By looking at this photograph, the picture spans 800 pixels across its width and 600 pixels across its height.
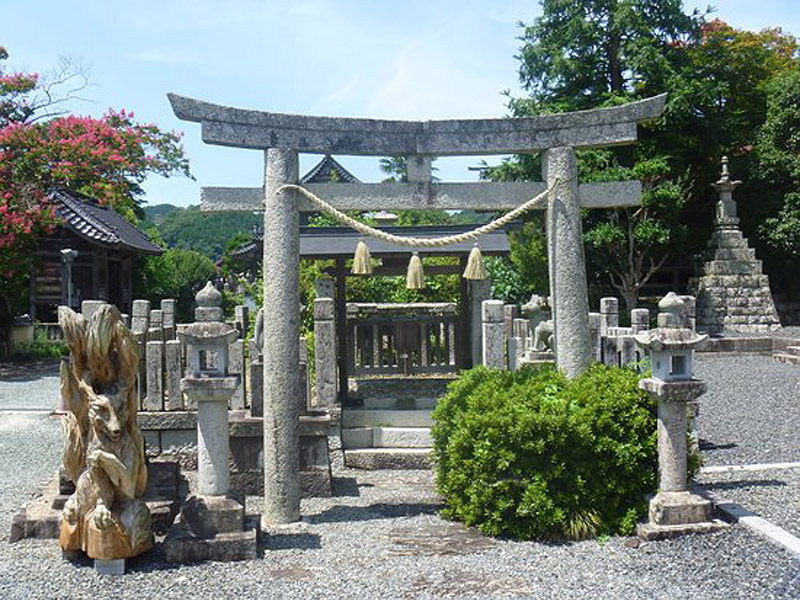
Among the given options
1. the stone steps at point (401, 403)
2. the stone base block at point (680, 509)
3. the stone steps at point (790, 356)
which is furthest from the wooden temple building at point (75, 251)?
the stone steps at point (790, 356)

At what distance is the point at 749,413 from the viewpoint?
35.6 feet

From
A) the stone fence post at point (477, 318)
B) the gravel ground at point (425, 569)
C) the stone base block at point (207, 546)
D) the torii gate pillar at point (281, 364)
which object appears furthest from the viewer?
the stone fence post at point (477, 318)

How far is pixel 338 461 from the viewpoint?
318 inches

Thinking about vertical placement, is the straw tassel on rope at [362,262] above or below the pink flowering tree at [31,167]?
below

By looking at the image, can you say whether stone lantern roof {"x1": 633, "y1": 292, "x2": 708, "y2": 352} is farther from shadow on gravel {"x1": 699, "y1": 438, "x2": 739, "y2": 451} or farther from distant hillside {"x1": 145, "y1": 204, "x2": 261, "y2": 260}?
distant hillside {"x1": 145, "y1": 204, "x2": 261, "y2": 260}

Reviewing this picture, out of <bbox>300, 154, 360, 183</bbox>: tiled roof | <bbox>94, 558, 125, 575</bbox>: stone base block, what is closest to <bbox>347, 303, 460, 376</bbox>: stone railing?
<bbox>94, 558, 125, 575</bbox>: stone base block

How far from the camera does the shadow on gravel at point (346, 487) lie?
7254 millimetres

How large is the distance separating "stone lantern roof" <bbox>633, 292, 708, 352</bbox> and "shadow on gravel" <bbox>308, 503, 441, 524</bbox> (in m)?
2.53

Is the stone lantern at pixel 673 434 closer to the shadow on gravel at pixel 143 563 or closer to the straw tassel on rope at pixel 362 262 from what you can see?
the straw tassel on rope at pixel 362 262

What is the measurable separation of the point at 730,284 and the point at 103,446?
69.0 feet

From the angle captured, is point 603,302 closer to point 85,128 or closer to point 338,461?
point 338,461

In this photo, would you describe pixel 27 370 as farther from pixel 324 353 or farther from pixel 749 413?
pixel 749 413

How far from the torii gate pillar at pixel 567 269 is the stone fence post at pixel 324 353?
9.13ft

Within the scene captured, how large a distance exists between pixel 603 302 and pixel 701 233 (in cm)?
1324
